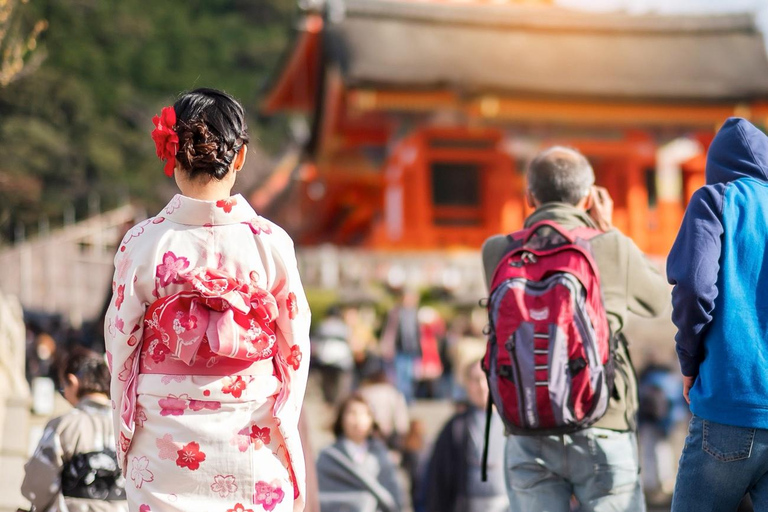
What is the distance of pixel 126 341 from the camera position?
249 cm

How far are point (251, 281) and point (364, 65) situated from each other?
13.2 m

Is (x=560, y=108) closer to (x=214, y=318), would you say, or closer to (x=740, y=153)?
(x=740, y=153)

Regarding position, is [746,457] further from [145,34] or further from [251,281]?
[145,34]

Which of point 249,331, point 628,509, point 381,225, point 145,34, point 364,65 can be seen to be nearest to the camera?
point 249,331

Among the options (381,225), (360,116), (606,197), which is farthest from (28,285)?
(606,197)

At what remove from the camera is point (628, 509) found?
9.95 feet

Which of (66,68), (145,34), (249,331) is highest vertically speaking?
(145,34)

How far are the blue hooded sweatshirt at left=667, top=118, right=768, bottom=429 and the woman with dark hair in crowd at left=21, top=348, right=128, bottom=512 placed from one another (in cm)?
187

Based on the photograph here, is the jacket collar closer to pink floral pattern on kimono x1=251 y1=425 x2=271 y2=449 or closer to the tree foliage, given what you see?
pink floral pattern on kimono x1=251 y1=425 x2=271 y2=449

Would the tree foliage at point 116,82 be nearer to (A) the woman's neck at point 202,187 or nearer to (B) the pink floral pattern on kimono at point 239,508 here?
(A) the woman's neck at point 202,187

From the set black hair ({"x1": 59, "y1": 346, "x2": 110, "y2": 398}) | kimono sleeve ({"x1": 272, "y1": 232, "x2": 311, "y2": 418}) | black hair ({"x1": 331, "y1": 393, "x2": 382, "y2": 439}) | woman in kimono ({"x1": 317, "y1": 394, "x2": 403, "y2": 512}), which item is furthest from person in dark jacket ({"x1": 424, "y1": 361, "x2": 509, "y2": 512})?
kimono sleeve ({"x1": 272, "y1": 232, "x2": 311, "y2": 418})

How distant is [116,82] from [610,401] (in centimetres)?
2823

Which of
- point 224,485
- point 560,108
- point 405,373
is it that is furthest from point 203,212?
point 560,108

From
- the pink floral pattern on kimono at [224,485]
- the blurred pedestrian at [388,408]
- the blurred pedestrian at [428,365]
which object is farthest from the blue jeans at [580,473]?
the blurred pedestrian at [428,365]
